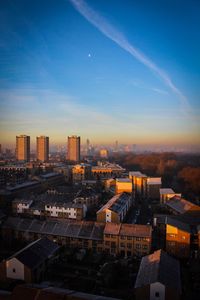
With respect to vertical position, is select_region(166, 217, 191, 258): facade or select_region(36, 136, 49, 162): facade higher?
select_region(36, 136, 49, 162): facade

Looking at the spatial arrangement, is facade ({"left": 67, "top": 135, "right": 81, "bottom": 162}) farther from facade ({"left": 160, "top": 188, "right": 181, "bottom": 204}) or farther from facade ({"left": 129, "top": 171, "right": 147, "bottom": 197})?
facade ({"left": 160, "top": 188, "right": 181, "bottom": 204})

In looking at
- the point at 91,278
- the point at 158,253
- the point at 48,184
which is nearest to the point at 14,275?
the point at 91,278

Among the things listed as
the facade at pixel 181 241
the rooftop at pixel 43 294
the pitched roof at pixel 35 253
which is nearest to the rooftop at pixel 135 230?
the facade at pixel 181 241

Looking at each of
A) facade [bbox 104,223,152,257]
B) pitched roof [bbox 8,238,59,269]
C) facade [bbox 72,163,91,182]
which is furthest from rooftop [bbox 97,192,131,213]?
facade [bbox 72,163,91,182]

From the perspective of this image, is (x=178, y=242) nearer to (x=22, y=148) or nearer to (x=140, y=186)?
(x=140, y=186)

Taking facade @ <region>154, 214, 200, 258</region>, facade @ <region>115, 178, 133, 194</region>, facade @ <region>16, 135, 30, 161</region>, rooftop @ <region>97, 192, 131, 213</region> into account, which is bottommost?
facade @ <region>154, 214, 200, 258</region>

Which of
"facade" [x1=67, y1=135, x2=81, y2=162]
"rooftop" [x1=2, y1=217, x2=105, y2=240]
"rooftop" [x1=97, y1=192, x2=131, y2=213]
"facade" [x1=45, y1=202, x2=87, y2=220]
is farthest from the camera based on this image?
"facade" [x1=67, y1=135, x2=81, y2=162]

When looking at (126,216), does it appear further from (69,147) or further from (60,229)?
(69,147)

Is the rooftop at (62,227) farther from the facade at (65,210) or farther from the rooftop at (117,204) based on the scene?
the facade at (65,210)
